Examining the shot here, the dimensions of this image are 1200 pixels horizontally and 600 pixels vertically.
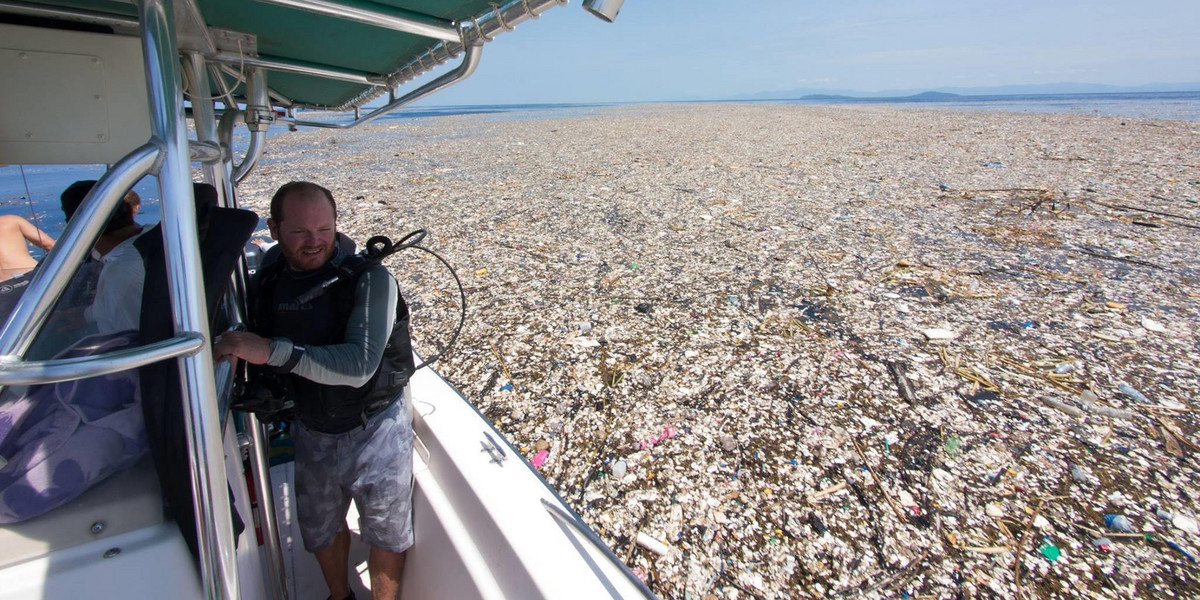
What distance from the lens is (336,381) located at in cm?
164

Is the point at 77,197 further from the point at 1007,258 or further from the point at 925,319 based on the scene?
the point at 1007,258

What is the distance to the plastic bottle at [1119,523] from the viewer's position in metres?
2.38

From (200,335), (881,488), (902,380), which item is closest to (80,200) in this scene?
(200,335)

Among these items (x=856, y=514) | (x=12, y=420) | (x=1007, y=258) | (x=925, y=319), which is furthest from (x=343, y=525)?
(x=1007, y=258)

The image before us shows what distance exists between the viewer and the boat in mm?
908

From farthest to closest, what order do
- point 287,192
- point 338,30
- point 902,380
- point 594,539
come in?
point 902,380
point 287,192
point 338,30
point 594,539

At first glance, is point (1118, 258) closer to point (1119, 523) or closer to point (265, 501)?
point (1119, 523)

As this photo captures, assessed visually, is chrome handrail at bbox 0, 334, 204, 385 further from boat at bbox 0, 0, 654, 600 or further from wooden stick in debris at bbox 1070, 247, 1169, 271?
wooden stick in debris at bbox 1070, 247, 1169, 271

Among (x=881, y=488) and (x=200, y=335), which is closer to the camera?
(x=200, y=335)

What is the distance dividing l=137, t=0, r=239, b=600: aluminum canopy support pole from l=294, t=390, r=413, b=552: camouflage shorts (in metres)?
0.90

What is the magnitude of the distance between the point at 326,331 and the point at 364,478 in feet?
1.74

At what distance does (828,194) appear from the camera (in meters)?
8.84

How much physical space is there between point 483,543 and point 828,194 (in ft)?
28.1

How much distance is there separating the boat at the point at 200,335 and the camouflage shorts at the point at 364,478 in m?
0.08
